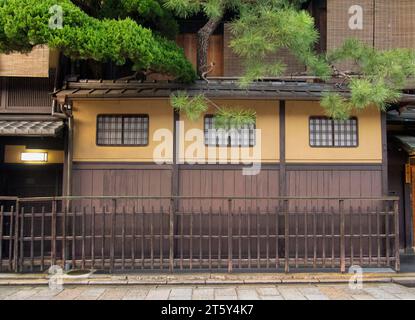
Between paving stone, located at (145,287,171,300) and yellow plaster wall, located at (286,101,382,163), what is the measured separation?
4134mm

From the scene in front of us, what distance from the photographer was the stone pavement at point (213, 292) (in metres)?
7.50

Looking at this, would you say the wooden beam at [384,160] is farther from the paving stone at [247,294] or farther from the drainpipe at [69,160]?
the drainpipe at [69,160]

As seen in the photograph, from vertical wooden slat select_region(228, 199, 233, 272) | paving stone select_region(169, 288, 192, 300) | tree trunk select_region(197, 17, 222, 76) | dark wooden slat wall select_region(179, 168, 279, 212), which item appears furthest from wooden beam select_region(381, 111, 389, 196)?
paving stone select_region(169, 288, 192, 300)

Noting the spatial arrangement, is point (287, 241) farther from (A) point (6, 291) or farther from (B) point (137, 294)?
(A) point (6, 291)

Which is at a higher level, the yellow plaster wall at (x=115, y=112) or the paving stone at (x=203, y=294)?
the yellow plaster wall at (x=115, y=112)

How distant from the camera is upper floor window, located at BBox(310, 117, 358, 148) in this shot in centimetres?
991

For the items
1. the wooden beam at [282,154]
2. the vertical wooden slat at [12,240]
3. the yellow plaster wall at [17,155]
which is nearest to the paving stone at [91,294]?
the vertical wooden slat at [12,240]

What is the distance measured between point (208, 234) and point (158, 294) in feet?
7.03

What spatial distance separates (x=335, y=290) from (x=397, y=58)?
4566 mm

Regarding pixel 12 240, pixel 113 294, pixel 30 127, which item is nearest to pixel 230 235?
pixel 113 294

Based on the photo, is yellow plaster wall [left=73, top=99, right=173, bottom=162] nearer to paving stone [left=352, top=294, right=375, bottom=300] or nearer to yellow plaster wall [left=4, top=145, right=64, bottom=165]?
yellow plaster wall [left=4, top=145, right=64, bottom=165]

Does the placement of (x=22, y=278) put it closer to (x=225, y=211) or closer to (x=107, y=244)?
(x=107, y=244)

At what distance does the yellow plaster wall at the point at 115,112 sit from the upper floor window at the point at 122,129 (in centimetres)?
11

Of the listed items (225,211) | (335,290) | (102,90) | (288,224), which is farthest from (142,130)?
(335,290)
